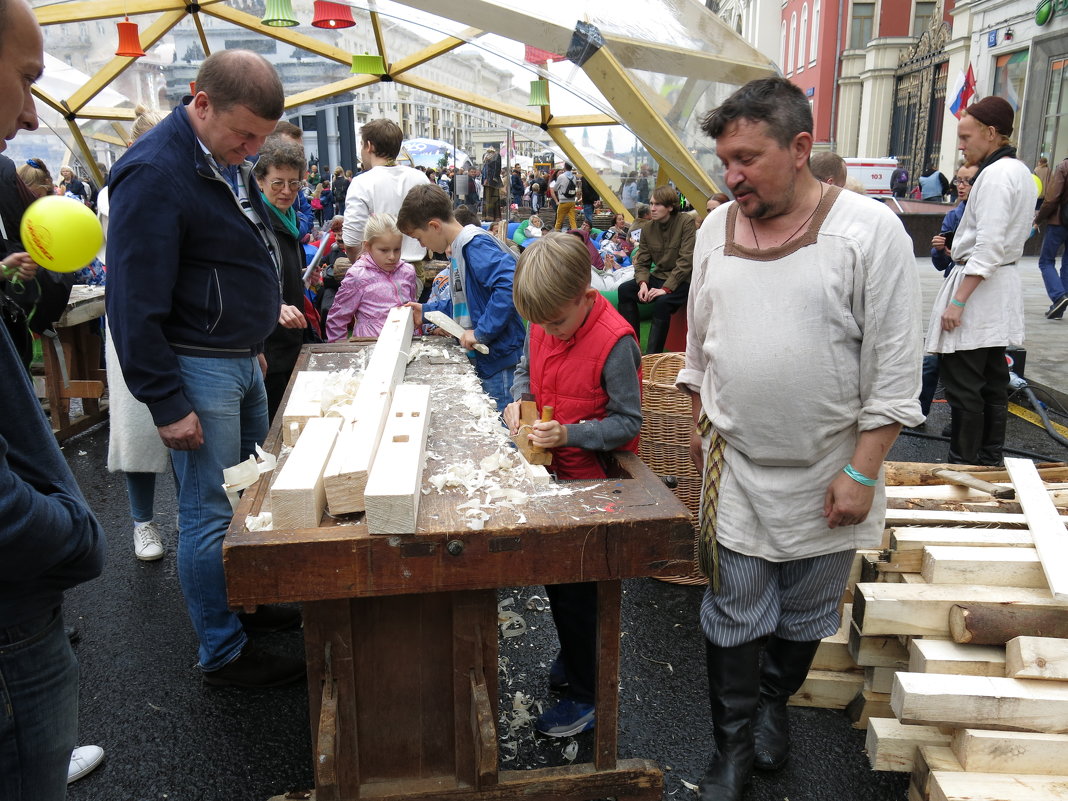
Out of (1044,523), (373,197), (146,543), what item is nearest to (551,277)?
(1044,523)

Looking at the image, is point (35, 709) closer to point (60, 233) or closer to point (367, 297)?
point (60, 233)

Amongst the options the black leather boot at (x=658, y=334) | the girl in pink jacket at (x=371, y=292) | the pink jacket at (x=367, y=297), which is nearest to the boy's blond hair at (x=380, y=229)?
the girl in pink jacket at (x=371, y=292)

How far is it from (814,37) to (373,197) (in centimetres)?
3699

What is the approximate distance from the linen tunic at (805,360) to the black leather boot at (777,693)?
38cm

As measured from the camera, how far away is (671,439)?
3.47 metres

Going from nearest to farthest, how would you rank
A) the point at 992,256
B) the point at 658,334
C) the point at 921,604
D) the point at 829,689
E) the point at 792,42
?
1. the point at 921,604
2. the point at 829,689
3. the point at 992,256
4. the point at 658,334
5. the point at 792,42

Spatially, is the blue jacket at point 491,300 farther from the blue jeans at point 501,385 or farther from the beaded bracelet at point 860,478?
the beaded bracelet at point 860,478

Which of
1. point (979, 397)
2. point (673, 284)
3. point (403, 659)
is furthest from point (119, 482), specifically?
point (979, 397)

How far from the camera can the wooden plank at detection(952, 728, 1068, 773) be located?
2.02 m

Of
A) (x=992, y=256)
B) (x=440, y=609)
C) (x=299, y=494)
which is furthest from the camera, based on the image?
(x=992, y=256)

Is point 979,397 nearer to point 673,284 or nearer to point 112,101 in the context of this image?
point 673,284

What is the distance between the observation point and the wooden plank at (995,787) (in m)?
1.94

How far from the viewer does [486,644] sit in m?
2.03

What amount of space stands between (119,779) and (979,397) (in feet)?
14.0
